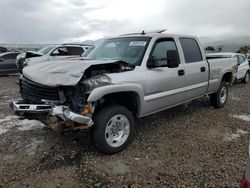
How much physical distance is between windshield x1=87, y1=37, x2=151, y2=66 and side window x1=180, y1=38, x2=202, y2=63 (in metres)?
1.15

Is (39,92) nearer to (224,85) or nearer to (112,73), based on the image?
(112,73)

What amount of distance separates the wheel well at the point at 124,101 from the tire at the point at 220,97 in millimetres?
3390

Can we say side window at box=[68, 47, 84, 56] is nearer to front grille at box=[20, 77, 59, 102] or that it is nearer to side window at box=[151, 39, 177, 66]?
side window at box=[151, 39, 177, 66]

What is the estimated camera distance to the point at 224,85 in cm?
821

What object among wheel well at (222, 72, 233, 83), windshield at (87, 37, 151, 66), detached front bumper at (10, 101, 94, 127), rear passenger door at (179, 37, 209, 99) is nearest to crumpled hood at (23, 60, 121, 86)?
detached front bumper at (10, 101, 94, 127)

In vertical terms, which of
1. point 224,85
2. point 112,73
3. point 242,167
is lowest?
point 242,167

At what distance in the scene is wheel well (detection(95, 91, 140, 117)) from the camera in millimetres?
4850


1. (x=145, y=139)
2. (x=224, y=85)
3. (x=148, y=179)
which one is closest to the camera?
(x=148, y=179)

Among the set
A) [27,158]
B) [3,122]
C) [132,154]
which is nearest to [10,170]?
[27,158]

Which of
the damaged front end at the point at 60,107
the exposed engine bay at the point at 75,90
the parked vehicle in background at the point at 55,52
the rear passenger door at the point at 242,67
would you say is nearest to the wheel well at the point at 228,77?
the exposed engine bay at the point at 75,90

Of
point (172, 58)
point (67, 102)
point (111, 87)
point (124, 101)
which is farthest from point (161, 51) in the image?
point (67, 102)

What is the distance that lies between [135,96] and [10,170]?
7.29 feet

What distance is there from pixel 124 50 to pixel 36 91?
5.98 ft

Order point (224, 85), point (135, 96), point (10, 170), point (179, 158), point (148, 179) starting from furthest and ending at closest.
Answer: point (224, 85) → point (135, 96) → point (179, 158) → point (10, 170) → point (148, 179)
